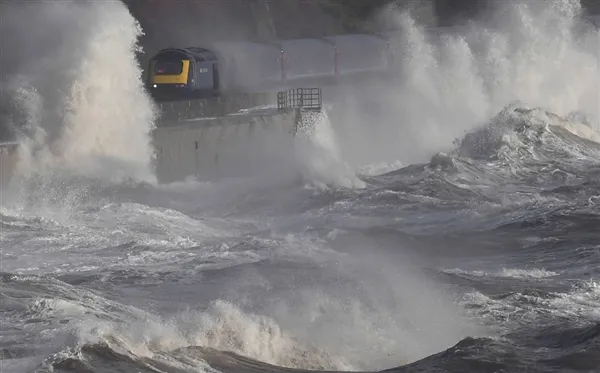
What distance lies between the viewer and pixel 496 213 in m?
21.3

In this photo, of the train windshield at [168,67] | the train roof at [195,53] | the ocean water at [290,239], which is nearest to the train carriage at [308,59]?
the ocean water at [290,239]

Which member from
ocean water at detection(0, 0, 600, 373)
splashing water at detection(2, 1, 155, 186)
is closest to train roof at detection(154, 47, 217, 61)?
ocean water at detection(0, 0, 600, 373)

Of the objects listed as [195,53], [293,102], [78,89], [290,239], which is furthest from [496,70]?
[290,239]

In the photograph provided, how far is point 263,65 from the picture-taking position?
40.6 metres

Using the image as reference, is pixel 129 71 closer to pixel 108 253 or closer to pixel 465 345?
pixel 108 253

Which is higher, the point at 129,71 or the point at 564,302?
the point at 129,71

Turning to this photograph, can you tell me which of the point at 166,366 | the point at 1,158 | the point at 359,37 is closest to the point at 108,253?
the point at 1,158

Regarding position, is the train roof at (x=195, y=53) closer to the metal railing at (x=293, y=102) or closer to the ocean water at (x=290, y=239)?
the metal railing at (x=293, y=102)

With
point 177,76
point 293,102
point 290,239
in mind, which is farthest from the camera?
point 293,102

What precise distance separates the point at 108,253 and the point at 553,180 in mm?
12118

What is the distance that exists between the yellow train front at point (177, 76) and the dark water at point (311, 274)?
7.45m

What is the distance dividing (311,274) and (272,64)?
25825 millimetres

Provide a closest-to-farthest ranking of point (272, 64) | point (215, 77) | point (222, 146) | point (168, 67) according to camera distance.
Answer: point (222, 146) → point (168, 67) → point (215, 77) → point (272, 64)

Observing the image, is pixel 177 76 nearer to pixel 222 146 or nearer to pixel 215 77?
pixel 215 77
